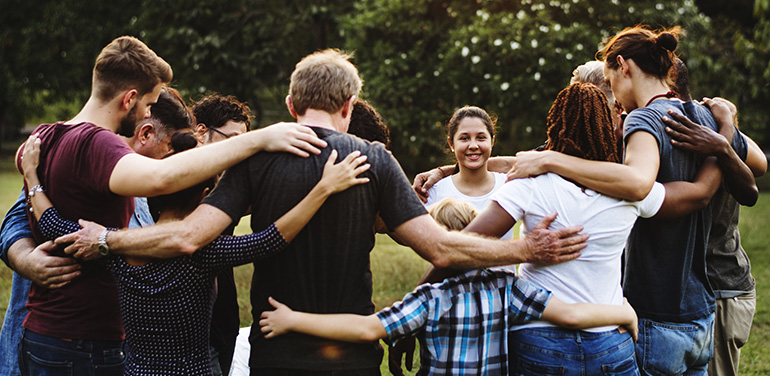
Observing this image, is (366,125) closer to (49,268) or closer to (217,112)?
(217,112)

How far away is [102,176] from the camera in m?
2.83

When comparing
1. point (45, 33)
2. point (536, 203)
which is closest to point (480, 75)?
point (536, 203)

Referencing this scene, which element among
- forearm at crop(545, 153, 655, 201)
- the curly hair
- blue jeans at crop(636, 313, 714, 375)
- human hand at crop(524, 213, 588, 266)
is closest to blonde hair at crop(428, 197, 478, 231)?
human hand at crop(524, 213, 588, 266)

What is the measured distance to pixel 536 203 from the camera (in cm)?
288

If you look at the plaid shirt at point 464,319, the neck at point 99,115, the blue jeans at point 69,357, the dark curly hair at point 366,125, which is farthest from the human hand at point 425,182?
the blue jeans at point 69,357

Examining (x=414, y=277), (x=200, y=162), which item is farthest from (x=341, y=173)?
(x=414, y=277)

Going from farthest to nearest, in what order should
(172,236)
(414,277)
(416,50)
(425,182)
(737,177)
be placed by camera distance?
1. (416,50)
2. (414,277)
3. (425,182)
4. (737,177)
5. (172,236)

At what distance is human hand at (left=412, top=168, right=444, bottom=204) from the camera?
497 cm

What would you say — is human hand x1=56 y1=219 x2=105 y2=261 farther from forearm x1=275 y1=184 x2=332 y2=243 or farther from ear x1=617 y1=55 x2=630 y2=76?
ear x1=617 y1=55 x2=630 y2=76

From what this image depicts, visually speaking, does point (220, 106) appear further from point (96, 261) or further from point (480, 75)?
point (480, 75)

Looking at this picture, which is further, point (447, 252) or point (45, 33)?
point (45, 33)

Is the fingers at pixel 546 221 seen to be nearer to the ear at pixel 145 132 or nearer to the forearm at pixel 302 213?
the forearm at pixel 302 213

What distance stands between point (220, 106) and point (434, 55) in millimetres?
12253

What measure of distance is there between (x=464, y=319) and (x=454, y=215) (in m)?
0.51
